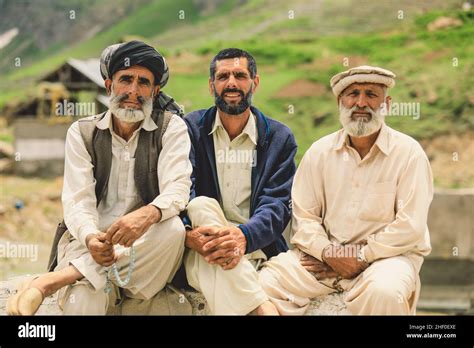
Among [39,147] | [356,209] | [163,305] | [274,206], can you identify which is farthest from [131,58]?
[39,147]

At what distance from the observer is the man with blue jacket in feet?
17.1

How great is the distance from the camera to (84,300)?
16.2ft

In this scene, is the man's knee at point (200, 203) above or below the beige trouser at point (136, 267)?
above

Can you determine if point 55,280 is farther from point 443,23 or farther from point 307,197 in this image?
point 443,23

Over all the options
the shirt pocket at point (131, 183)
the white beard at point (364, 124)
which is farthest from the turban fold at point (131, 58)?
the white beard at point (364, 124)

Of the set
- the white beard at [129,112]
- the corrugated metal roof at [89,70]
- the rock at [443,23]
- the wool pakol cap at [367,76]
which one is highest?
the rock at [443,23]

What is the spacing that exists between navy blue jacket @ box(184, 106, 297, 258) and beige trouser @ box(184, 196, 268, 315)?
268mm

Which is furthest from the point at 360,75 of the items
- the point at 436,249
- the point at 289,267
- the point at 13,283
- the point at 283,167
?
the point at 436,249

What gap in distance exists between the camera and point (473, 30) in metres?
27.5

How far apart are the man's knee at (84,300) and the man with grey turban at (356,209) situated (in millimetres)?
985

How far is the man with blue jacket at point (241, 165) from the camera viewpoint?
17.1ft

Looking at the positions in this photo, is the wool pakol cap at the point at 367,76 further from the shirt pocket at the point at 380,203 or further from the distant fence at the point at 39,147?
the distant fence at the point at 39,147

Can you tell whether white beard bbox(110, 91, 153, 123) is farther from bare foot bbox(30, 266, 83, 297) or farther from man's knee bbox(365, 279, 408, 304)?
man's knee bbox(365, 279, 408, 304)
